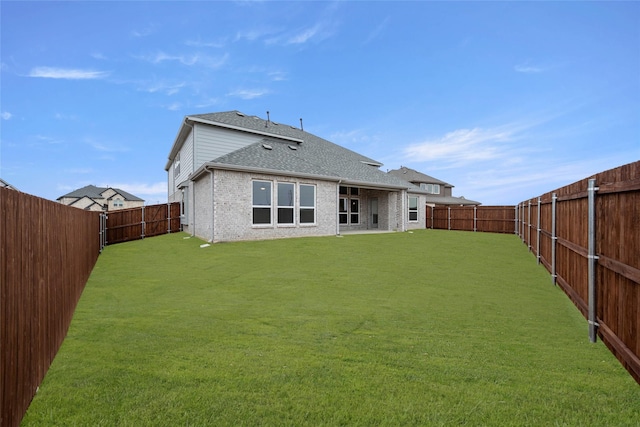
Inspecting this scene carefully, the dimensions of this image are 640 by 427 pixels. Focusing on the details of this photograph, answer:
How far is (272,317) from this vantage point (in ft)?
15.2

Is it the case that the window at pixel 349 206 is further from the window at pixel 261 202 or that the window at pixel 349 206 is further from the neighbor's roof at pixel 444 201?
the neighbor's roof at pixel 444 201

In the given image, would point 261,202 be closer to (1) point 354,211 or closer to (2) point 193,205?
(2) point 193,205

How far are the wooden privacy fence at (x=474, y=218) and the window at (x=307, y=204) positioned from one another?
13.5 meters

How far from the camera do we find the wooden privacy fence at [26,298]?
2.19 metres

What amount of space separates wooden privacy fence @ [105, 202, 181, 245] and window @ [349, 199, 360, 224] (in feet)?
37.2

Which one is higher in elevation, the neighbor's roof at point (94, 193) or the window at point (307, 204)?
the neighbor's roof at point (94, 193)

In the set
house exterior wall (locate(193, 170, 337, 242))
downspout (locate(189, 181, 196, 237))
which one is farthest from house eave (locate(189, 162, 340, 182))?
downspout (locate(189, 181, 196, 237))

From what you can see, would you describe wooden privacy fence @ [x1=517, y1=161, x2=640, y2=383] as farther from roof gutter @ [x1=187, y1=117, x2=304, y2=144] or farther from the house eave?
roof gutter @ [x1=187, y1=117, x2=304, y2=144]

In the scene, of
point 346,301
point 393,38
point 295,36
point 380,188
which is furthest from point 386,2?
point 346,301

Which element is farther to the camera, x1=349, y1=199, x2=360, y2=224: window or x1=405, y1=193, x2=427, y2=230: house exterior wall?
x1=405, y1=193, x2=427, y2=230: house exterior wall

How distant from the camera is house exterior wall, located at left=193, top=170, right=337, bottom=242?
13258mm

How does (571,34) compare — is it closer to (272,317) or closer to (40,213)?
(272,317)

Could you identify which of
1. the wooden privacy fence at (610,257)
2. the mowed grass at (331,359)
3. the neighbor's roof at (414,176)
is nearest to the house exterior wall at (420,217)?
the neighbor's roof at (414,176)

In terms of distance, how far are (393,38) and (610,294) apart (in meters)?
14.8
